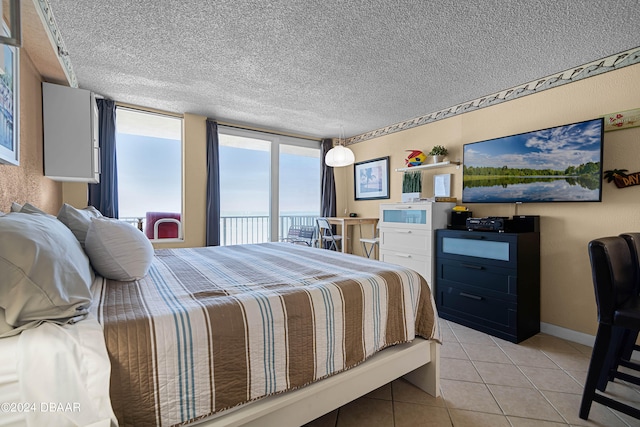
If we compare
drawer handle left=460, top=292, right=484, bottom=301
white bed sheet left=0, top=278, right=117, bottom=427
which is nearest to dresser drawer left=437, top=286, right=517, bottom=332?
drawer handle left=460, top=292, right=484, bottom=301

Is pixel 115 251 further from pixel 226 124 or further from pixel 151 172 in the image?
pixel 151 172

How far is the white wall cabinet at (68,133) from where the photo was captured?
2.34m

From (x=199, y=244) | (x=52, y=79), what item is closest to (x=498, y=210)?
(x=199, y=244)

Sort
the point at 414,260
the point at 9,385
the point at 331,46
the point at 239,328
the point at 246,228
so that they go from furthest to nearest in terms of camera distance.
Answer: the point at 246,228
the point at 414,260
the point at 331,46
the point at 239,328
the point at 9,385

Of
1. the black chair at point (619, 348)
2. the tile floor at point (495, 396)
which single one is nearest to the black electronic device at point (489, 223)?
the black chair at point (619, 348)

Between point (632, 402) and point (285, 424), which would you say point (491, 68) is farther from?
point (285, 424)

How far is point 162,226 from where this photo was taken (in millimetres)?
3988

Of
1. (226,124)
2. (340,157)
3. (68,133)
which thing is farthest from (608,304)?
(226,124)

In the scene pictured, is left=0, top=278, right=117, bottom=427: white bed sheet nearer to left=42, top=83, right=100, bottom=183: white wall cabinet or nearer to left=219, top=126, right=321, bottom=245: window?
left=42, top=83, right=100, bottom=183: white wall cabinet

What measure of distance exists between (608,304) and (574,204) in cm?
146

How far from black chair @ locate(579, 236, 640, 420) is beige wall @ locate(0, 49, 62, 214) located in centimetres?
327

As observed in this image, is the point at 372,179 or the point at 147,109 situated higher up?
the point at 147,109

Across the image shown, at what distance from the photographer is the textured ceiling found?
71.9 inches

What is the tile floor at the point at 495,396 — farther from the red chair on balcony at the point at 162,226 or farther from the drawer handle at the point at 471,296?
the red chair on balcony at the point at 162,226
